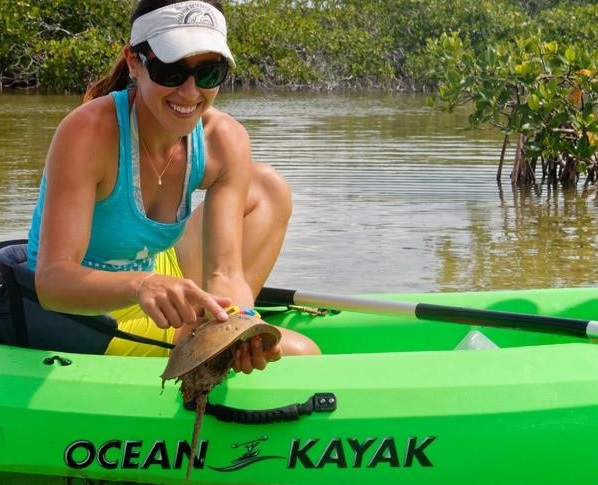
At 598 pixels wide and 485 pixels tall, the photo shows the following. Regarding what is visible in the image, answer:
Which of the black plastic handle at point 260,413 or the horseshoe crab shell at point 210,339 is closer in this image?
the horseshoe crab shell at point 210,339

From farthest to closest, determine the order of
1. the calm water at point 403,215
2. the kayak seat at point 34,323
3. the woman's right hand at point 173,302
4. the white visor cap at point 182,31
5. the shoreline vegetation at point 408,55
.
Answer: the shoreline vegetation at point 408,55, the calm water at point 403,215, the kayak seat at point 34,323, the white visor cap at point 182,31, the woman's right hand at point 173,302

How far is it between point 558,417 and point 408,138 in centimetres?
1153

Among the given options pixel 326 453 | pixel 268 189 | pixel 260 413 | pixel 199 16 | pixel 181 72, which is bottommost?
pixel 326 453

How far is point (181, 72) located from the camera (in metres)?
2.70

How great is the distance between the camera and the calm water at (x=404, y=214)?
6129 mm

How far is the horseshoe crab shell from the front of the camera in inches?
94.0

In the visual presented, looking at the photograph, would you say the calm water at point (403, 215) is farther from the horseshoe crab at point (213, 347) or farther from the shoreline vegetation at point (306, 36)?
the shoreline vegetation at point (306, 36)

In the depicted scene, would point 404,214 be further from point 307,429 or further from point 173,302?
point 173,302

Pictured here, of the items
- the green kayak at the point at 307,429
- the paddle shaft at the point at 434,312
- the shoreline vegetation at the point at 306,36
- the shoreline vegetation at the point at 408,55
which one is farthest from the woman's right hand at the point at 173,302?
the shoreline vegetation at the point at 306,36

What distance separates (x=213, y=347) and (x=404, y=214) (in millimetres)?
5702

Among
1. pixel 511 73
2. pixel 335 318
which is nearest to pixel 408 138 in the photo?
pixel 511 73

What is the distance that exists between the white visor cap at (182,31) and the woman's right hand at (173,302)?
55 centimetres

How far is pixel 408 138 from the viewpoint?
566 inches

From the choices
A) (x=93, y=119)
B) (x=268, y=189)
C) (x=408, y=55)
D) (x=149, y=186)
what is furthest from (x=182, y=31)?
(x=408, y=55)
